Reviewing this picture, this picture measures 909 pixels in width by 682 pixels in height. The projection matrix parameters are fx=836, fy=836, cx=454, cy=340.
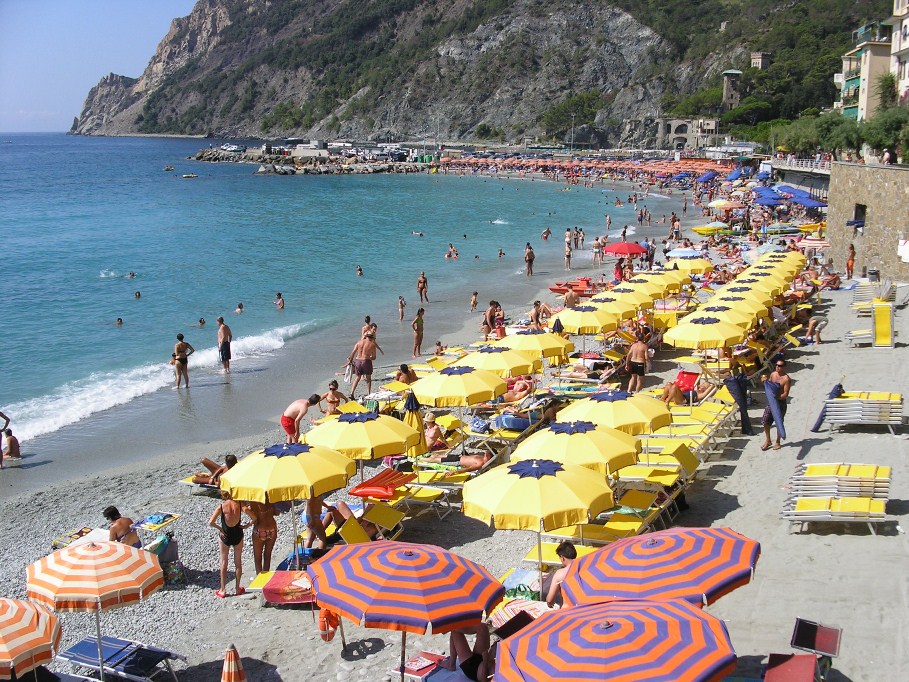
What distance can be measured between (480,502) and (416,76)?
169260 mm

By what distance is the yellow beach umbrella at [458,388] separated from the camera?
10750mm

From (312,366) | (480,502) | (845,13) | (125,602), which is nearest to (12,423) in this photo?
(312,366)

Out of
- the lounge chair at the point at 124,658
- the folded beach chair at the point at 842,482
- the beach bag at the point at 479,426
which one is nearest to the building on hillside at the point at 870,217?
the beach bag at the point at 479,426

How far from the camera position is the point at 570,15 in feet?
531

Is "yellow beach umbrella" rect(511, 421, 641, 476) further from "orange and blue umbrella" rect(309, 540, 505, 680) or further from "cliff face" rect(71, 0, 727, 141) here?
"cliff face" rect(71, 0, 727, 141)

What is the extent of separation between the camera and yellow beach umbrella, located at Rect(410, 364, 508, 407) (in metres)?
10.8

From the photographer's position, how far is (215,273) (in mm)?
35094

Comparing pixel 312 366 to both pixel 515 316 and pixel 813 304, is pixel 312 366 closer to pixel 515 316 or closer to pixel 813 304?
pixel 515 316

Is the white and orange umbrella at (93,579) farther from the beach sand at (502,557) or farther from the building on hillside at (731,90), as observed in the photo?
the building on hillside at (731,90)

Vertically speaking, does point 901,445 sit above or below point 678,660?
below

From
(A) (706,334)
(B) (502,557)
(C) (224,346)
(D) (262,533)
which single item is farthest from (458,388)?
(C) (224,346)

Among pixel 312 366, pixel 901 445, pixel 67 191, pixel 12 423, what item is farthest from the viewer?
pixel 67 191

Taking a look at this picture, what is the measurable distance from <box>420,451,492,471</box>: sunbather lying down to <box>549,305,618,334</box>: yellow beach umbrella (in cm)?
399

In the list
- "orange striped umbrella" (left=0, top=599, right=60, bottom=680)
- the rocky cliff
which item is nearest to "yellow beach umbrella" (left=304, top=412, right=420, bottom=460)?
"orange striped umbrella" (left=0, top=599, right=60, bottom=680)
